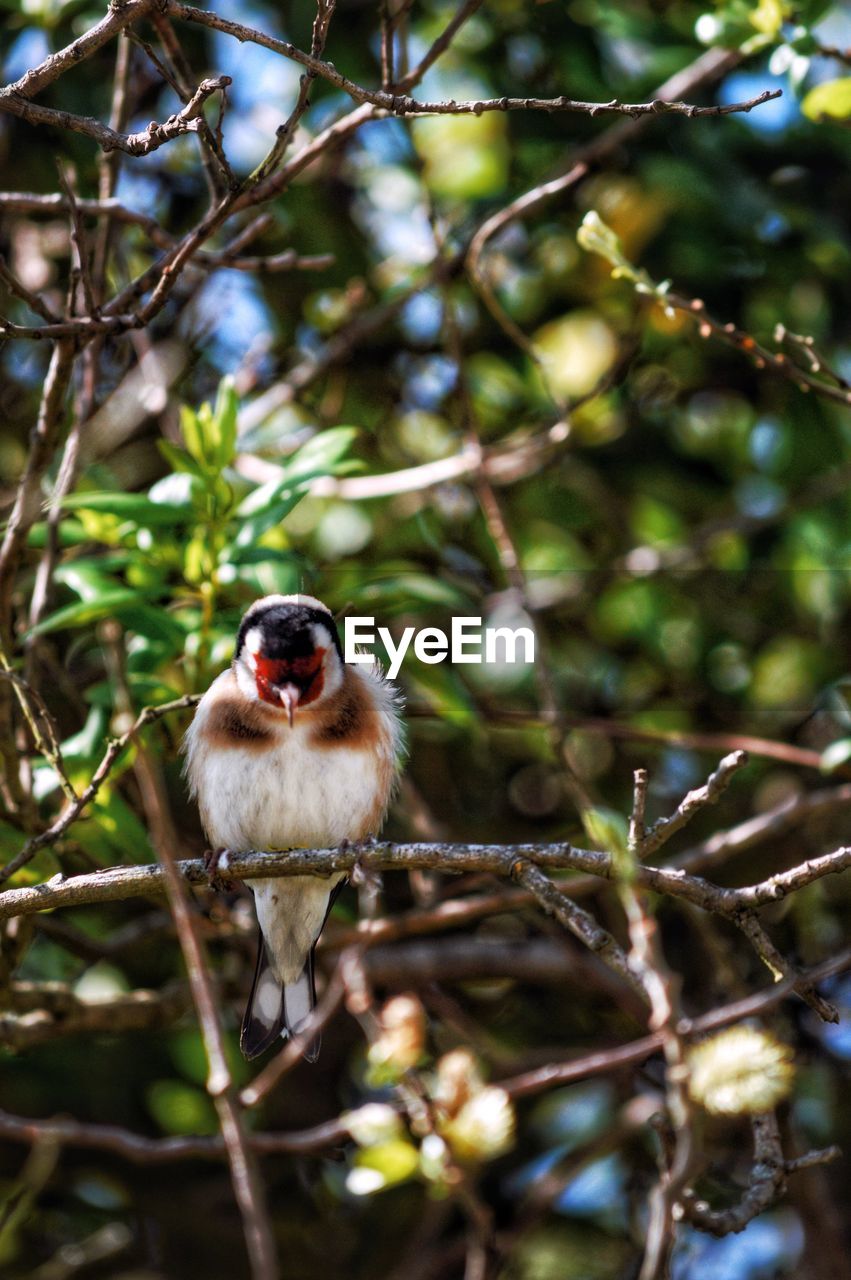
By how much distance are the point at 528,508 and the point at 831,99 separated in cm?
233

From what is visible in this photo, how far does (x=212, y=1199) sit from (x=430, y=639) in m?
2.40

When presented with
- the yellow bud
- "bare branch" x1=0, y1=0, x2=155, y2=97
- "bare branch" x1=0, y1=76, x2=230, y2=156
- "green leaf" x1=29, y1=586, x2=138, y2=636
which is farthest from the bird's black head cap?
the yellow bud

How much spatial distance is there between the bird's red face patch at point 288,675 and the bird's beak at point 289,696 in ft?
0.04

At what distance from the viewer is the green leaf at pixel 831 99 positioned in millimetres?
4031

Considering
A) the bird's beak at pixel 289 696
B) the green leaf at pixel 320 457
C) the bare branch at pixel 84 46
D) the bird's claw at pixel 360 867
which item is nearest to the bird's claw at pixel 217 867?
the bird's claw at pixel 360 867

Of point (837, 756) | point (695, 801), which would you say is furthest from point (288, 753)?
point (695, 801)

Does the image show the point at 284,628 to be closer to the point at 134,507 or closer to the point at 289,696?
the point at 289,696

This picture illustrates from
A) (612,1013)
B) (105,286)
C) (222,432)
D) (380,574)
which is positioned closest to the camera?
(222,432)

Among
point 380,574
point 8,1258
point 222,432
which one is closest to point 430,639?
point 380,574

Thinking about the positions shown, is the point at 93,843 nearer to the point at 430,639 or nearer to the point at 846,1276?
the point at 430,639

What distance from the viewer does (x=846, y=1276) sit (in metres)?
5.09

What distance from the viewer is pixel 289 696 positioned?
13.2 feet
